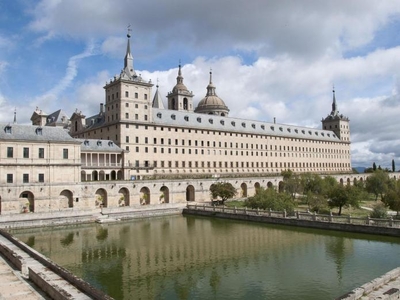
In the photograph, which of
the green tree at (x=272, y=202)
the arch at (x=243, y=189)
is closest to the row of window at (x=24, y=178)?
the green tree at (x=272, y=202)

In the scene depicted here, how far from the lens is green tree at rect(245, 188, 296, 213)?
1665 inches

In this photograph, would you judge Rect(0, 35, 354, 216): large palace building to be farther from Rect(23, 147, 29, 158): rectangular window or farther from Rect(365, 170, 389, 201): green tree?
Rect(365, 170, 389, 201): green tree

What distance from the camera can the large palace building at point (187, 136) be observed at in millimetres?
60969

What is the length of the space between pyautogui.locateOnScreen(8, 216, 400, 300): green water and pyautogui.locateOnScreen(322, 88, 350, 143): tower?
3147 inches

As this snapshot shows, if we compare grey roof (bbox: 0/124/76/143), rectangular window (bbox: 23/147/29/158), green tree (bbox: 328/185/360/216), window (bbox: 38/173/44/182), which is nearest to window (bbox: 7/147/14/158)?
grey roof (bbox: 0/124/76/143)

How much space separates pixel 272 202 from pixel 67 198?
25012mm

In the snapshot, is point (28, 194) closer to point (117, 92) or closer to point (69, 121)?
point (117, 92)

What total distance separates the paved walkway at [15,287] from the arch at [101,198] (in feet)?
94.7

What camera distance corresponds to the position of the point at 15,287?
16.6 metres

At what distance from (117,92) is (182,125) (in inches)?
534

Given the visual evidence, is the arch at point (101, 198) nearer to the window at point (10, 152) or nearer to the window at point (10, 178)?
the window at point (10, 178)

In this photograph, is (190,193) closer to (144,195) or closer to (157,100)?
(144,195)

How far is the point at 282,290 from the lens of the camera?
60.5ft

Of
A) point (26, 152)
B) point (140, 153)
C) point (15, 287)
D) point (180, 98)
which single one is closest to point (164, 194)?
point (140, 153)
